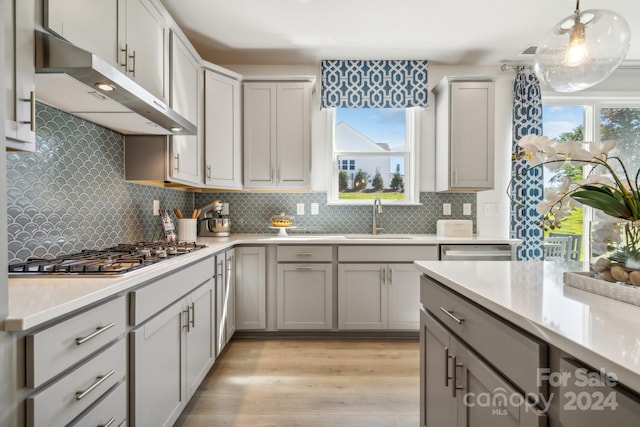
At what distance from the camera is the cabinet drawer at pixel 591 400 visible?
0.55 meters

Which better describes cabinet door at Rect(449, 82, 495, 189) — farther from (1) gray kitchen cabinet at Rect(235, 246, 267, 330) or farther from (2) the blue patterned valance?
(1) gray kitchen cabinet at Rect(235, 246, 267, 330)

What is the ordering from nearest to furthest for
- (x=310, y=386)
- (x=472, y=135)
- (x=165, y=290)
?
1. (x=165, y=290)
2. (x=310, y=386)
3. (x=472, y=135)

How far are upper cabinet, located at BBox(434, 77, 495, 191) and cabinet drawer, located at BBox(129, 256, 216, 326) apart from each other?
2.41m

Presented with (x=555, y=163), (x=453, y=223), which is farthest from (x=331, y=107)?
(x=555, y=163)

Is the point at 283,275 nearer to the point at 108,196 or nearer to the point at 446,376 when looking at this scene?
the point at 108,196

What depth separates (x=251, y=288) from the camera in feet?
9.70

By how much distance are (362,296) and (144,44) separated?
8.03 feet

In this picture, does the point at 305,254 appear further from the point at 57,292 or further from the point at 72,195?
the point at 57,292

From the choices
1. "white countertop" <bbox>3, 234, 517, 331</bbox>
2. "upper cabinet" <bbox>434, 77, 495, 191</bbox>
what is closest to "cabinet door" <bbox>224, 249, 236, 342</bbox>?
"white countertop" <bbox>3, 234, 517, 331</bbox>

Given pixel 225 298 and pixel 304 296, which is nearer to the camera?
pixel 225 298

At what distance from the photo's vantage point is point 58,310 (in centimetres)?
90

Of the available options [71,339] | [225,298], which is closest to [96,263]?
[71,339]

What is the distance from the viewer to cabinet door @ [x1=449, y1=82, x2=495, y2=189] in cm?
318

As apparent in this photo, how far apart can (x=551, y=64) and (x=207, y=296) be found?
2.21 metres
